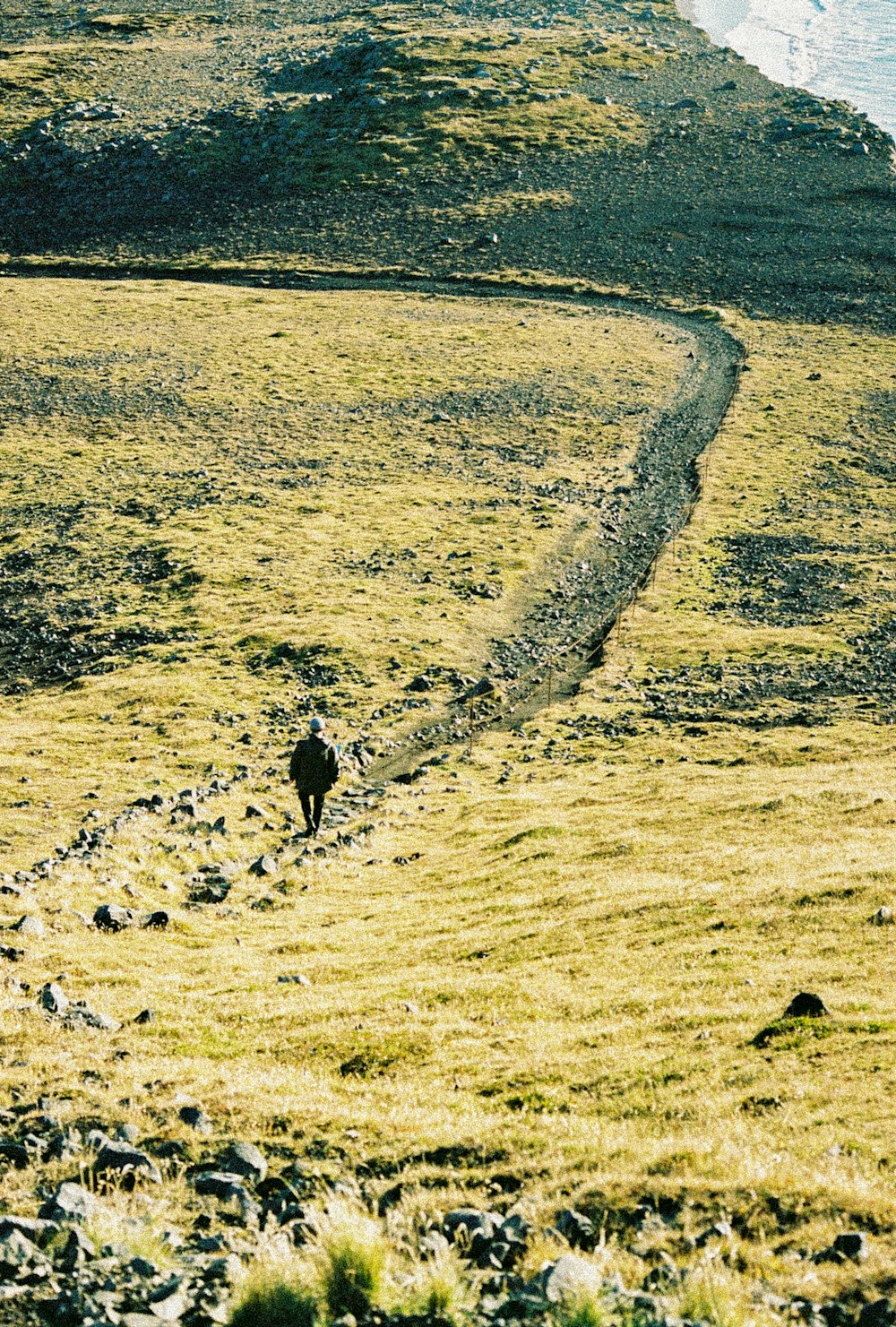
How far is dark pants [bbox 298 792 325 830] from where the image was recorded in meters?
28.3

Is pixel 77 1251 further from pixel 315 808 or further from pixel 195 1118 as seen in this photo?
pixel 315 808

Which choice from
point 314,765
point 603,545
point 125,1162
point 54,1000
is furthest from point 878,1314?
point 603,545

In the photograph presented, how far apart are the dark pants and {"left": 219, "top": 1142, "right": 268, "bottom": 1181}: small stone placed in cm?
1571

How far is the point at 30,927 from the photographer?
2016cm

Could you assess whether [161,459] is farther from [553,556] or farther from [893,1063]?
[893,1063]

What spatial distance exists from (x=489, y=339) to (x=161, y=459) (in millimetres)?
28185

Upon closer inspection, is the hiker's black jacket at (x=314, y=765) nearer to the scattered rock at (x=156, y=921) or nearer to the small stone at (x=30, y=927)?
the scattered rock at (x=156, y=921)

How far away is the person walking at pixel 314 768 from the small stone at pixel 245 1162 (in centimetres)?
1484

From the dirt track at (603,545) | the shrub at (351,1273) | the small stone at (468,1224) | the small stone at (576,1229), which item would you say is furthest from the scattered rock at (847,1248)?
the dirt track at (603,545)

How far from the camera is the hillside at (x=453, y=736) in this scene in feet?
35.3

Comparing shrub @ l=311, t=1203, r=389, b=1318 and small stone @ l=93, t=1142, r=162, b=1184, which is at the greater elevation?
shrub @ l=311, t=1203, r=389, b=1318

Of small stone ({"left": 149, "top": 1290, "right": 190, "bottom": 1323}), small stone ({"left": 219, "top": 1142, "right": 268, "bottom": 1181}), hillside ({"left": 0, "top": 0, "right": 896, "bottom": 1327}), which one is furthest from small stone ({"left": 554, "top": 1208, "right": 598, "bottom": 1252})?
small stone ({"left": 219, "top": 1142, "right": 268, "bottom": 1181})

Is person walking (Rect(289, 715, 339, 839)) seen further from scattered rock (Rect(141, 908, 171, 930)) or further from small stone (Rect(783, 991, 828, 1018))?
small stone (Rect(783, 991, 828, 1018))

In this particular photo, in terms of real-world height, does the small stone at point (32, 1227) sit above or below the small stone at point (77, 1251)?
below
